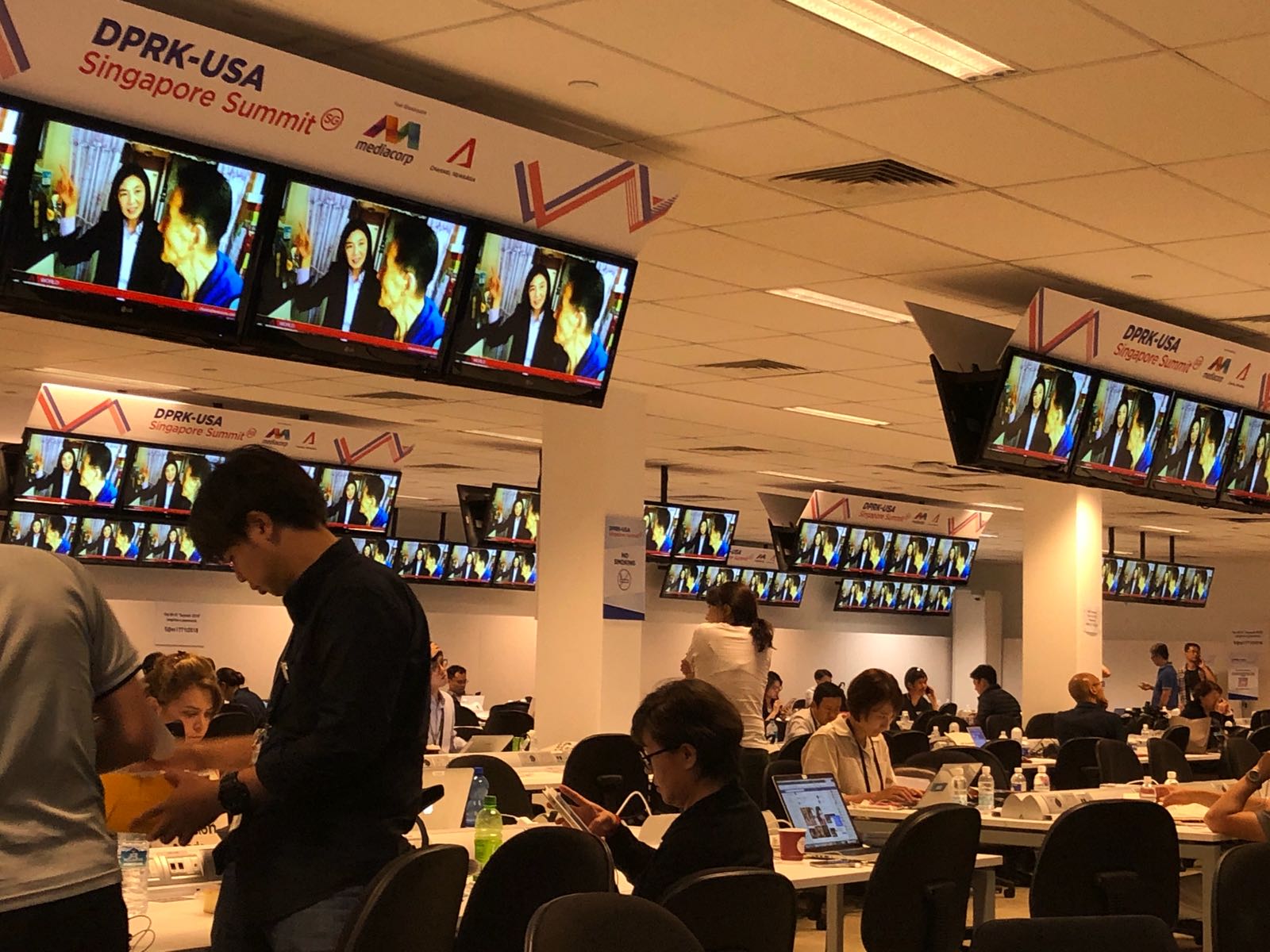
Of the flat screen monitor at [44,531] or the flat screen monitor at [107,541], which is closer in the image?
the flat screen monitor at [44,531]

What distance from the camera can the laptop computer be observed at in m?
5.37

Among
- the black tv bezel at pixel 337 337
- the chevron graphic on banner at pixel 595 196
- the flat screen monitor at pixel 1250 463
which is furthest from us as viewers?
the flat screen monitor at pixel 1250 463

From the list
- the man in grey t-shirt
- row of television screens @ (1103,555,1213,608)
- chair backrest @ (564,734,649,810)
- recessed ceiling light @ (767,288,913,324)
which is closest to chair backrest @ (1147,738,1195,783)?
recessed ceiling light @ (767,288,913,324)

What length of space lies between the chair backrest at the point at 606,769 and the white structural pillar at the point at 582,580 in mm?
1807

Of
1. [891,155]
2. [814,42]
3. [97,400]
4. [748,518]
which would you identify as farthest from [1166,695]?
[814,42]

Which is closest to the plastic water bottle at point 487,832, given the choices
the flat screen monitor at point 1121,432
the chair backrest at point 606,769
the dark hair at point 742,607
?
the chair backrest at point 606,769

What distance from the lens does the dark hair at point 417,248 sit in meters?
5.09

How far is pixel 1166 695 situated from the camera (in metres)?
17.2

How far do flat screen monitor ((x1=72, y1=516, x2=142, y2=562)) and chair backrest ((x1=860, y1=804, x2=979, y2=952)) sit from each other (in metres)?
7.71

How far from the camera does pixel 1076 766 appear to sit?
9.31 meters

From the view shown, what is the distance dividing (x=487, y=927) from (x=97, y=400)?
7.89m

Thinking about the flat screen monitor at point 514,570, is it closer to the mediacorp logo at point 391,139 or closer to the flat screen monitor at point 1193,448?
the flat screen monitor at point 1193,448

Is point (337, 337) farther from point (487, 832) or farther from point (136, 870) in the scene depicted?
point (136, 870)

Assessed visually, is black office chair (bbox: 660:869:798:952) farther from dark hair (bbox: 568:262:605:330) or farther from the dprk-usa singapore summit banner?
dark hair (bbox: 568:262:605:330)
